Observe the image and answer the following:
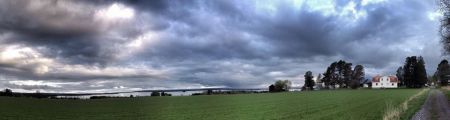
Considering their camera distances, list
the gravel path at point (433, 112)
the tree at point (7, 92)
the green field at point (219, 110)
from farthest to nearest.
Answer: the tree at point (7, 92) → the green field at point (219, 110) → the gravel path at point (433, 112)

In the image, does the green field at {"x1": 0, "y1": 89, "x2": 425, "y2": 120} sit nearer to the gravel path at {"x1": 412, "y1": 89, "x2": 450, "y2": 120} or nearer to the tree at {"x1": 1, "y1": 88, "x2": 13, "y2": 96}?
the gravel path at {"x1": 412, "y1": 89, "x2": 450, "y2": 120}

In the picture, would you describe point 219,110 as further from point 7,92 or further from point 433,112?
point 7,92

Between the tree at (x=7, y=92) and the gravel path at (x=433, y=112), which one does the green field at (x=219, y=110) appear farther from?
the tree at (x=7, y=92)

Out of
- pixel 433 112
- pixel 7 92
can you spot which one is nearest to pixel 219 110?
pixel 433 112

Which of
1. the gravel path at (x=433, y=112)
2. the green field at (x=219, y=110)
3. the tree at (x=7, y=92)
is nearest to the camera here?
the gravel path at (x=433, y=112)

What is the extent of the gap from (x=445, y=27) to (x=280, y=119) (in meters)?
32.2

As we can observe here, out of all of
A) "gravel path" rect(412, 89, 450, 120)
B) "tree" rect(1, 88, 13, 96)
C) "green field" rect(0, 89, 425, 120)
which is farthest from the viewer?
"tree" rect(1, 88, 13, 96)

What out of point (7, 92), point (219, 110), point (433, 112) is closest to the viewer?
point (433, 112)

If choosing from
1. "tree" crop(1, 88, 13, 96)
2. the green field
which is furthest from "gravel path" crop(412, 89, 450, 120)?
"tree" crop(1, 88, 13, 96)

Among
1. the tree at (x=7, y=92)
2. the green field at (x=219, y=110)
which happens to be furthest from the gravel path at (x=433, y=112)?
the tree at (x=7, y=92)

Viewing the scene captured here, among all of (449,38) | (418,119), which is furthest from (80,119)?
(449,38)

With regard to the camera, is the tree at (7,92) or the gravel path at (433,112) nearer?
the gravel path at (433,112)

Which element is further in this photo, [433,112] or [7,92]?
[7,92]

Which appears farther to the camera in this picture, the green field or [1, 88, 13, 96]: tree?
[1, 88, 13, 96]: tree
